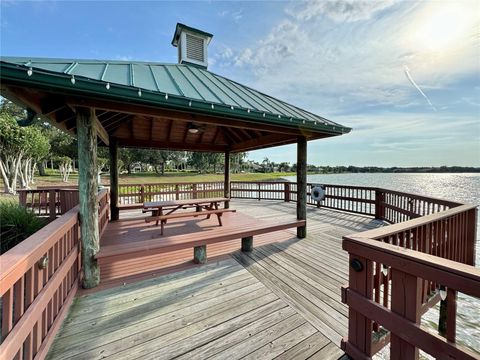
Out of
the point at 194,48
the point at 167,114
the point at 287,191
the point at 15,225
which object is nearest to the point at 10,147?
the point at 15,225

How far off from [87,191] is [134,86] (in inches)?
59.9

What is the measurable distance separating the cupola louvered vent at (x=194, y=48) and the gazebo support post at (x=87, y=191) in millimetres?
4309

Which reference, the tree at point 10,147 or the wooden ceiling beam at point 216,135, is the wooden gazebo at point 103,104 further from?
the tree at point 10,147

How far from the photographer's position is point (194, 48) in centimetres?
602

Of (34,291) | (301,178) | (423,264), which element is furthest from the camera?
(301,178)

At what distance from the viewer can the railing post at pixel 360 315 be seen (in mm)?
1640

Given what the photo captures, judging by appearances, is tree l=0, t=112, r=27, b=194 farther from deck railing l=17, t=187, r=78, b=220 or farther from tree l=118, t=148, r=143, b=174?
tree l=118, t=148, r=143, b=174

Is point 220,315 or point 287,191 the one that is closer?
point 220,315

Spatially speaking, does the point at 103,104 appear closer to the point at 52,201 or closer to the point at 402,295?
the point at 402,295

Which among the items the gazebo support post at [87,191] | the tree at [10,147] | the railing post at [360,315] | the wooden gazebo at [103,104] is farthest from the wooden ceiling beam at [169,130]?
the tree at [10,147]

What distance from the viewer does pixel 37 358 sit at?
157cm

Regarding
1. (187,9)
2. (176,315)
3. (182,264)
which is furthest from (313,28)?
(176,315)

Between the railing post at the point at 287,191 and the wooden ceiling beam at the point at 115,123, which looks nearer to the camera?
the wooden ceiling beam at the point at 115,123

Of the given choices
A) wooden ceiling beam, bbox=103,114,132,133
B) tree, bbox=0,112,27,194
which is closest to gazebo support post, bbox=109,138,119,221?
wooden ceiling beam, bbox=103,114,132,133
